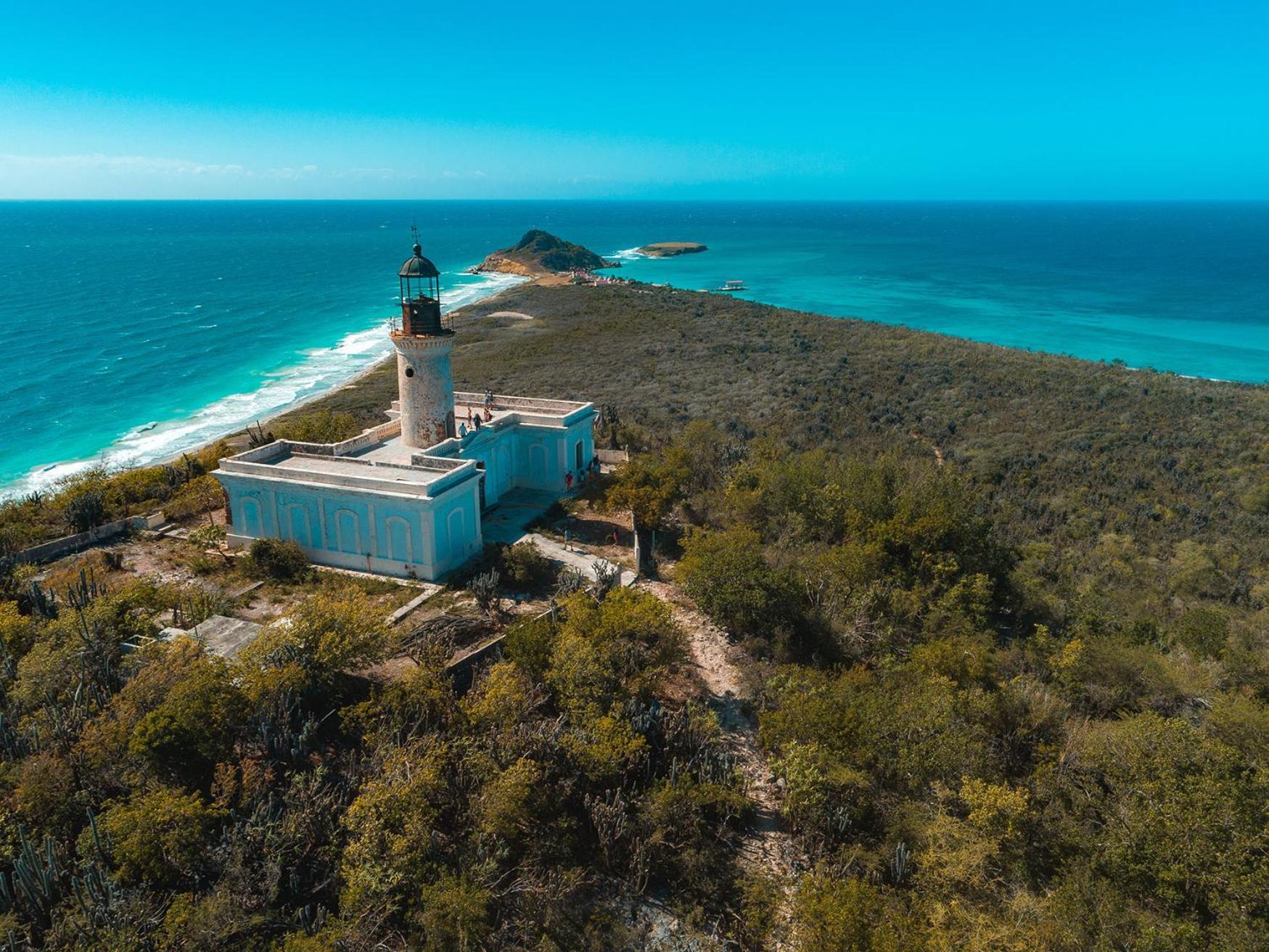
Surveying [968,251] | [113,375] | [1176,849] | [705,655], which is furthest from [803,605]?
[968,251]

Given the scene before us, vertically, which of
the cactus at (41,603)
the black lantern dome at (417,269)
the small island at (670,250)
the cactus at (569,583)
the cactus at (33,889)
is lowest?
the cactus at (33,889)

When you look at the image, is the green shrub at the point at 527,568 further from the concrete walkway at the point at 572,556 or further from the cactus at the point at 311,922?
the cactus at the point at 311,922

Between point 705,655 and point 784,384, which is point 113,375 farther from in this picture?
point 705,655

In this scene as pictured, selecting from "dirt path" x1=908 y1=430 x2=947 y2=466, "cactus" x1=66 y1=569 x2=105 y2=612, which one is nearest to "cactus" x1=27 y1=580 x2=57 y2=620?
"cactus" x1=66 y1=569 x2=105 y2=612

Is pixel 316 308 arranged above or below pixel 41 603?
above

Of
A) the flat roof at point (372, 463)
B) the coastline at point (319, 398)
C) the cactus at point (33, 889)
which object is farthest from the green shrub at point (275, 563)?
the coastline at point (319, 398)

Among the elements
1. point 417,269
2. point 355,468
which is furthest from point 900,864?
point 417,269

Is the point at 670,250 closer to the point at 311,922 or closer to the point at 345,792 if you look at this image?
the point at 345,792
